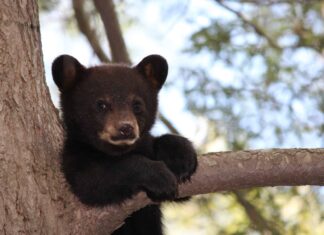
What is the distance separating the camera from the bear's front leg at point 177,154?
4770mm

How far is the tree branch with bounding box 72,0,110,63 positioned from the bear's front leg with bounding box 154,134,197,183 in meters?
3.13

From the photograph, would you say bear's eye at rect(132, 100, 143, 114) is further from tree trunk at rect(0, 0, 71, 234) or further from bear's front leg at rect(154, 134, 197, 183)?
tree trunk at rect(0, 0, 71, 234)

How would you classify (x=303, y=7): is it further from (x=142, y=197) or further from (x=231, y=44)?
(x=142, y=197)

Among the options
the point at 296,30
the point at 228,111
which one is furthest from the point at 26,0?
the point at 296,30

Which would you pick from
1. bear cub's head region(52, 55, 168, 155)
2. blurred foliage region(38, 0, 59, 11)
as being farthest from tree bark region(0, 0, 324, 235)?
blurred foliage region(38, 0, 59, 11)

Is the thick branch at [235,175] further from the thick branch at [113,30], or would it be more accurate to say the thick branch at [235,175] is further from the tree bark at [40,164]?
the thick branch at [113,30]

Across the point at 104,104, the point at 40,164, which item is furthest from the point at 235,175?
the point at 40,164

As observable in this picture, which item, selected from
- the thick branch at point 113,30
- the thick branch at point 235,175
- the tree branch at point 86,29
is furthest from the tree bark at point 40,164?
the tree branch at point 86,29

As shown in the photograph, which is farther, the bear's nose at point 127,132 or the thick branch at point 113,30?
the thick branch at point 113,30

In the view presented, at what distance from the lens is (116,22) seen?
7.88m

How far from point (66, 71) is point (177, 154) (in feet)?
3.74

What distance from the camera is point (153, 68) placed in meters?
5.88

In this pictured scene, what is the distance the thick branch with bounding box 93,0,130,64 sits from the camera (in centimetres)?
786

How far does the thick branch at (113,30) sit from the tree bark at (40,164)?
115 inches
